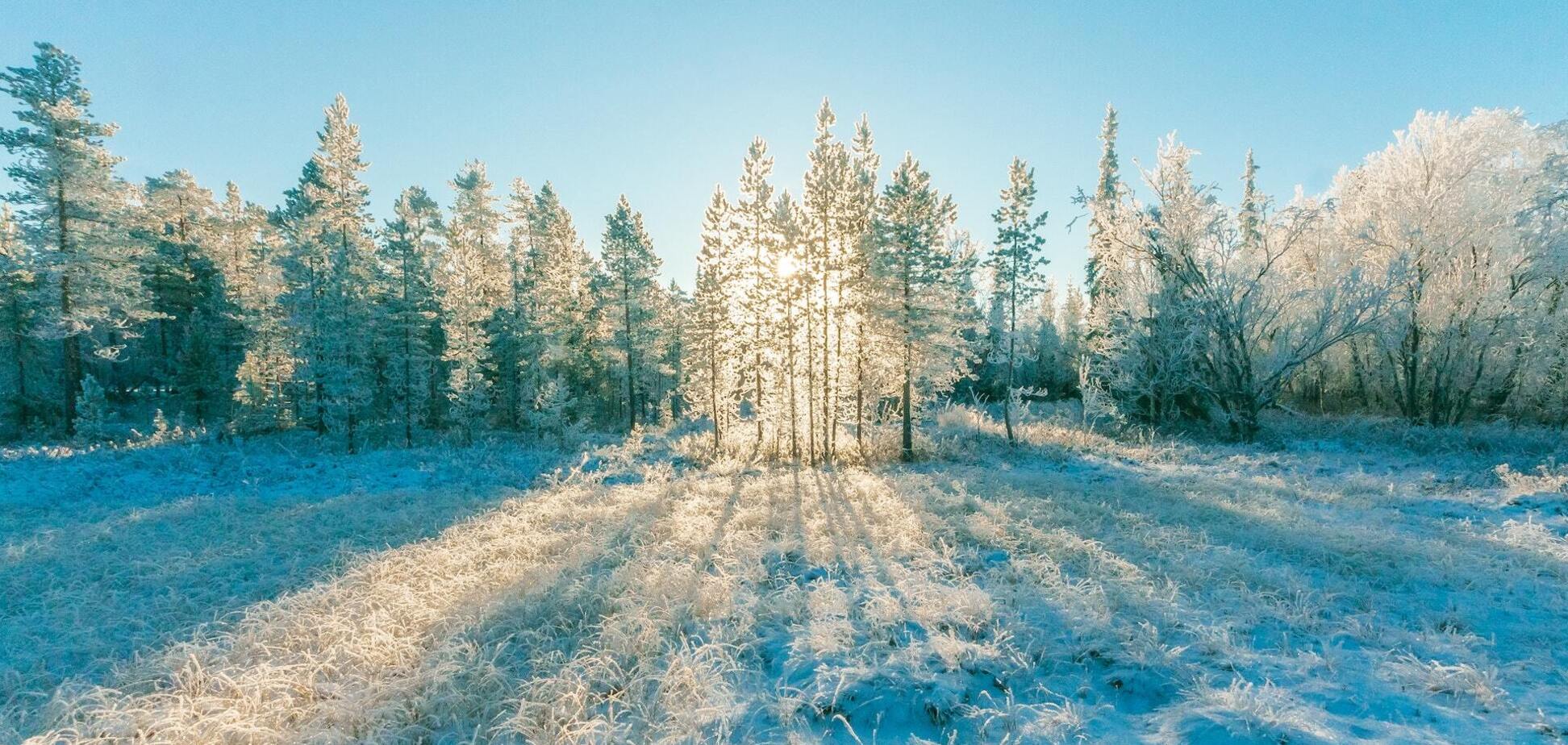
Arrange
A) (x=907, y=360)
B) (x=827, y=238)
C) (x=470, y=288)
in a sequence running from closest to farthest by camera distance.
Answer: (x=827, y=238), (x=907, y=360), (x=470, y=288)

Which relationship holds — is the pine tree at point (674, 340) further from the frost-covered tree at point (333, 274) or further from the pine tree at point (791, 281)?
the pine tree at point (791, 281)

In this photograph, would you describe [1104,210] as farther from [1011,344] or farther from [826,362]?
[826,362]

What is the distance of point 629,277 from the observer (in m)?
34.7

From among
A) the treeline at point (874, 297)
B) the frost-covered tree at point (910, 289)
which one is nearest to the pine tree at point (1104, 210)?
the treeline at point (874, 297)

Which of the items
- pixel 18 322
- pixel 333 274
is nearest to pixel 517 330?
pixel 333 274

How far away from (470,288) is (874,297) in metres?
21.9

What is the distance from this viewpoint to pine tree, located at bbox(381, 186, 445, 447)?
26.6 metres

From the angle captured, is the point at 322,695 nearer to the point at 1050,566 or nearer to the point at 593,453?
the point at 1050,566

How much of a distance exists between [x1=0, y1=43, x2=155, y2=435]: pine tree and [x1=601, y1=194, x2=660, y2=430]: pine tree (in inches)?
762

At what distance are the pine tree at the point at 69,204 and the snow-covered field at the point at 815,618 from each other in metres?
14.9

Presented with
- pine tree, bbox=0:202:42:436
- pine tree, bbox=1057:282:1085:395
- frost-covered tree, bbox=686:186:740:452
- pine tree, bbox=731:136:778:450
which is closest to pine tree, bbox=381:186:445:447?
pine tree, bbox=0:202:42:436

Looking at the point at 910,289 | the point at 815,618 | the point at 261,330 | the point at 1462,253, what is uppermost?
the point at 1462,253

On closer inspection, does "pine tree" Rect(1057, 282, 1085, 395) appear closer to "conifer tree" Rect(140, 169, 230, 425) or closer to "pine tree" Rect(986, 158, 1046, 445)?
"pine tree" Rect(986, 158, 1046, 445)

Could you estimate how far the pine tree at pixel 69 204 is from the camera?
66.7 ft
